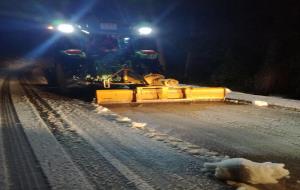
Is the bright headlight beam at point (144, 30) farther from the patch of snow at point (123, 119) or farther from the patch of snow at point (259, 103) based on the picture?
the patch of snow at point (123, 119)

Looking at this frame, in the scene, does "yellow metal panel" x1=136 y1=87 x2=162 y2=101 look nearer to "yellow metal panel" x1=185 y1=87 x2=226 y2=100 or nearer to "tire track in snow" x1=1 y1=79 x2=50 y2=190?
"yellow metal panel" x1=185 y1=87 x2=226 y2=100

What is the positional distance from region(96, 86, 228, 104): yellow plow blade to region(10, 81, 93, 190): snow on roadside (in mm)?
2744

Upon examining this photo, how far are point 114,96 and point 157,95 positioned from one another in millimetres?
1423

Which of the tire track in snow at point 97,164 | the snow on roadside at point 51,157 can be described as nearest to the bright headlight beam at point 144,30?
the snow on roadside at point 51,157

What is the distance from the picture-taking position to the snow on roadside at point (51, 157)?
4656 millimetres

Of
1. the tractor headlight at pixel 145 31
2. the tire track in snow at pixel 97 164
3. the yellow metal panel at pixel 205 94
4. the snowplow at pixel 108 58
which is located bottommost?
the tire track in snow at pixel 97 164

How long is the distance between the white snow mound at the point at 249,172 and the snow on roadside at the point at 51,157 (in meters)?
1.61

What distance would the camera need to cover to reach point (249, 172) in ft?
15.5

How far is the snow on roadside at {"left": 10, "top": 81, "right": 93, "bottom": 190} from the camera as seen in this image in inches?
183

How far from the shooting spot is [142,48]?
15461mm

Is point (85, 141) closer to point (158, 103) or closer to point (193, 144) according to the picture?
point (193, 144)

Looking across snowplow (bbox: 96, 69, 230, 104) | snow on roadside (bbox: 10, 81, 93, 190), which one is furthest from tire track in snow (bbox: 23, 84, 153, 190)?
snowplow (bbox: 96, 69, 230, 104)

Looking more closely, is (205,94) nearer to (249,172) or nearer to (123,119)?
(123,119)

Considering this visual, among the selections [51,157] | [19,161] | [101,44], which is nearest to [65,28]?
[101,44]
